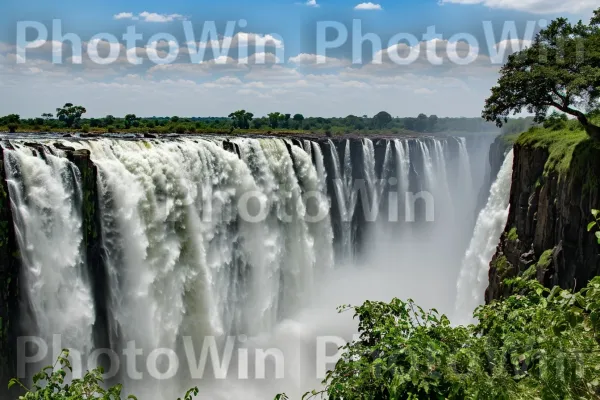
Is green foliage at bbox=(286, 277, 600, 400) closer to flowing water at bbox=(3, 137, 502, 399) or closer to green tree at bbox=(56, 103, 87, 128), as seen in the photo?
flowing water at bbox=(3, 137, 502, 399)

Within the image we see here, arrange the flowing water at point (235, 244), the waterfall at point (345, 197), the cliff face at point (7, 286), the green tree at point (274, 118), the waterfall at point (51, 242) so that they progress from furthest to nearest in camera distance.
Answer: the green tree at point (274, 118)
the waterfall at point (345, 197)
the flowing water at point (235, 244)
the waterfall at point (51, 242)
the cliff face at point (7, 286)

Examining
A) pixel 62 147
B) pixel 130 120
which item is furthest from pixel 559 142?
pixel 130 120

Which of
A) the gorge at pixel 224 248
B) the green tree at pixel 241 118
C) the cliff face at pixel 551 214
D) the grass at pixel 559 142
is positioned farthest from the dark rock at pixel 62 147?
the green tree at pixel 241 118

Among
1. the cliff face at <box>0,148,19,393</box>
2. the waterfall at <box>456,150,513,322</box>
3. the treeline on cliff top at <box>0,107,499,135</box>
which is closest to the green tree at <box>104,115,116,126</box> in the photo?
the treeline on cliff top at <box>0,107,499,135</box>

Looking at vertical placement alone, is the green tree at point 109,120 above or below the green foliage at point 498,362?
above

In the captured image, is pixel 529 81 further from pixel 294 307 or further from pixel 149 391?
pixel 149 391

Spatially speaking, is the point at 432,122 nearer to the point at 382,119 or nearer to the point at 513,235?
the point at 382,119

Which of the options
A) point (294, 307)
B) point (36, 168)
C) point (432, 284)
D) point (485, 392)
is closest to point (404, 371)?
point (485, 392)

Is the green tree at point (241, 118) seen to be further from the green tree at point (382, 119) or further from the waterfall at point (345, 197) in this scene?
Result: the green tree at point (382, 119)
